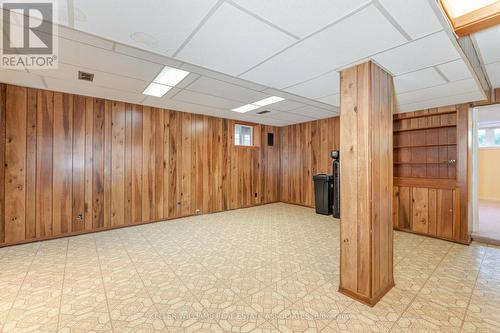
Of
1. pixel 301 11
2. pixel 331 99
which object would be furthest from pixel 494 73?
pixel 301 11

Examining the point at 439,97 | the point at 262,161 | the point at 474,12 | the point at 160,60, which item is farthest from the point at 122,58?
the point at 262,161

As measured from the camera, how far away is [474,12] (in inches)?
67.7

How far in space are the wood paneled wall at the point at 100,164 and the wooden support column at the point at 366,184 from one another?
381 centimetres

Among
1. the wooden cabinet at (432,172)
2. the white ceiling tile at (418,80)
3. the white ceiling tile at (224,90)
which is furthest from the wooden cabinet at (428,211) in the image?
the white ceiling tile at (224,90)

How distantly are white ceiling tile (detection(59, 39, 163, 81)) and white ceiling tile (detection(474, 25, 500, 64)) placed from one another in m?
3.20

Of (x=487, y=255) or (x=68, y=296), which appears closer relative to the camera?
(x=68, y=296)

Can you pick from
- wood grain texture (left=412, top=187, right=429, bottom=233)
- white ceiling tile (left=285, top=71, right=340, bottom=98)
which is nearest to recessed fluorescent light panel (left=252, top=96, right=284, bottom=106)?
white ceiling tile (left=285, top=71, right=340, bottom=98)

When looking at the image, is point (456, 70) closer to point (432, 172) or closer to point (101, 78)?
point (432, 172)

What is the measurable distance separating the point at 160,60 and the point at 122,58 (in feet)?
1.34

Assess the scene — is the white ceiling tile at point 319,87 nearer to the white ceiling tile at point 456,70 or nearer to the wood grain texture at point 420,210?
the white ceiling tile at point 456,70

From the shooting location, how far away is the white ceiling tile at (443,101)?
3234mm

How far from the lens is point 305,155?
6.39m

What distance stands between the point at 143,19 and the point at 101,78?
1.83 m

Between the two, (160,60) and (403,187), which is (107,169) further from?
(403,187)
